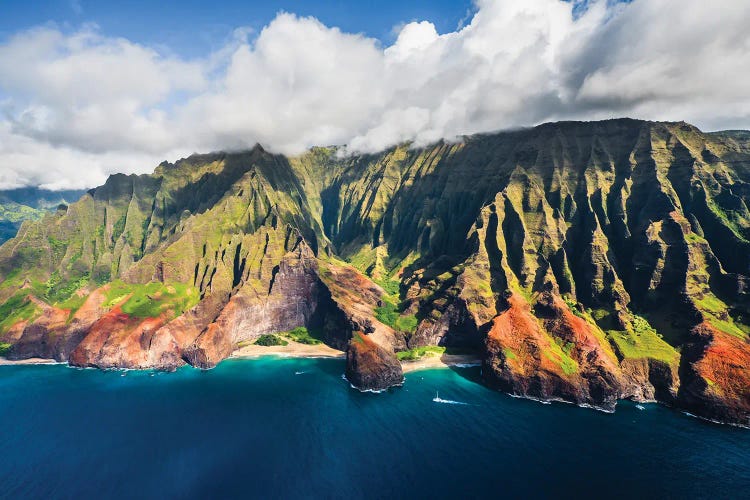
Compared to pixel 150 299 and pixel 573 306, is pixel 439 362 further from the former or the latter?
pixel 150 299

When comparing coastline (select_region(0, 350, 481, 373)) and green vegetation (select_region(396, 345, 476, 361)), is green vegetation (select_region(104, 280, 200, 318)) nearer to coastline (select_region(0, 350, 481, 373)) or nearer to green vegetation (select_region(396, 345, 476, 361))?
coastline (select_region(0, 350, 481, 373))

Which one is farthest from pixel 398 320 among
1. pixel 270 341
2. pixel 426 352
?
pixel 270 341

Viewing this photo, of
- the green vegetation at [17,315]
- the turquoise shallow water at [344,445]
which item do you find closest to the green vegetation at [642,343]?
the turquoise shallow water at [344,445]

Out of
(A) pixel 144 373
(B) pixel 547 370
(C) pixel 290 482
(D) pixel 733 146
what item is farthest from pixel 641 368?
(A) pixel 144 373

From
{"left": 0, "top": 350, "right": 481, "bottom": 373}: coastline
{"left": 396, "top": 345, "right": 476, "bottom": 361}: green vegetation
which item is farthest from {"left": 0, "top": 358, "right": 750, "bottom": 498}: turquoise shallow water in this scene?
{"left": 396, "top": 345, "right": 476, "bottom": 361}: green vegetation

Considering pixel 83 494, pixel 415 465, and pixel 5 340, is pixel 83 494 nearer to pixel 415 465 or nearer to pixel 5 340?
pixel 415 465

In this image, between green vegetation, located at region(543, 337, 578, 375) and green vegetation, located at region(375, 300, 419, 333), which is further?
green vegetation, located at region(375, 300, 419, 333)
